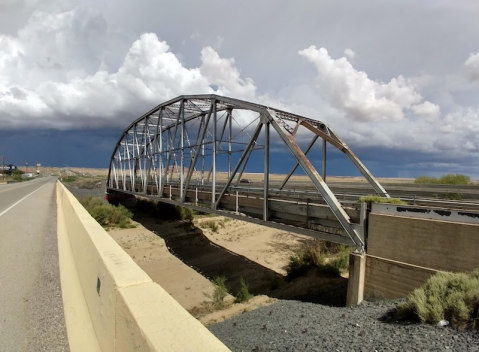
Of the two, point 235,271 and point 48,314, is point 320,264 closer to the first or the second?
point 235,271

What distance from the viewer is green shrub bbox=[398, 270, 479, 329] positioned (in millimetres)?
5180

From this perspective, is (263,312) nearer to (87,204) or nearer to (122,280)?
(122,280)

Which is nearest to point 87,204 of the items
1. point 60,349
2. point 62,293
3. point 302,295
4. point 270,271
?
point 270,271

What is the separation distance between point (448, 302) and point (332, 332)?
2.40 meters

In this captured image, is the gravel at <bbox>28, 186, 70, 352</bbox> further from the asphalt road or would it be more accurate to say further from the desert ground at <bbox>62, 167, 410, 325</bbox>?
the desert ground at <bbox>62, 167, 410, 325</bbox>

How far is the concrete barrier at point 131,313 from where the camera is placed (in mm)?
1938

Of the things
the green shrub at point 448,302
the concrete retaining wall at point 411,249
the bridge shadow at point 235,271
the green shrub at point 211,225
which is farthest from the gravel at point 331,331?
the green shrub at point 211,225

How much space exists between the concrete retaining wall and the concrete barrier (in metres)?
7.54

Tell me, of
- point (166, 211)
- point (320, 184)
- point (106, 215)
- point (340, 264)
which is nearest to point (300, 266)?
point (340, 264)

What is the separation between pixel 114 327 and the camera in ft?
8.73

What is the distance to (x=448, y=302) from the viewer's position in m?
5.50

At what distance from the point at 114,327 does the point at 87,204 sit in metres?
28.3

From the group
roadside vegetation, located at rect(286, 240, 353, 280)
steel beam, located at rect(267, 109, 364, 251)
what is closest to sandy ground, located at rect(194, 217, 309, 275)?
roadside vegetation, located at rect(286, 240, 353, 280)

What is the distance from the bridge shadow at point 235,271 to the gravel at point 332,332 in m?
1.90
